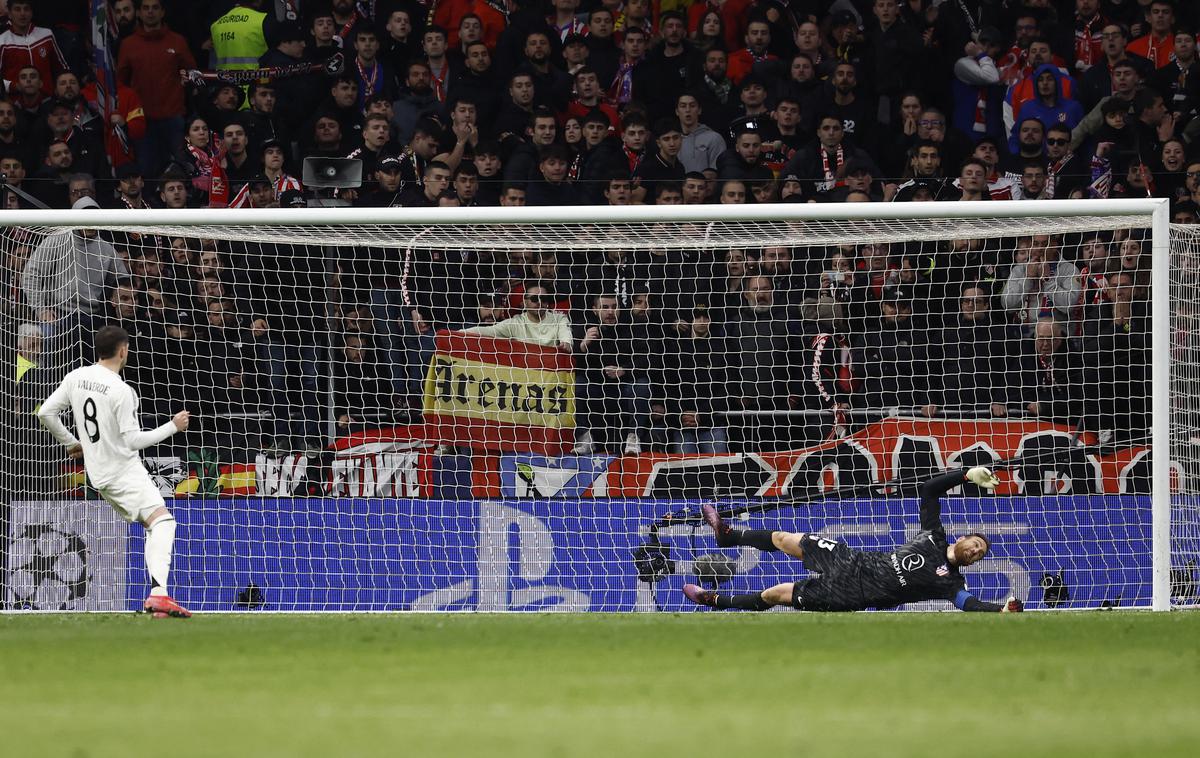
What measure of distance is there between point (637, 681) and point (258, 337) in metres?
6.93

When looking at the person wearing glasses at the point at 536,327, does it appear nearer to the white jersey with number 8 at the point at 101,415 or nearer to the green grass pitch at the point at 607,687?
the white jersey with number 8 at the point at 101,415

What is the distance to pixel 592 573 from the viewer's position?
1246cm

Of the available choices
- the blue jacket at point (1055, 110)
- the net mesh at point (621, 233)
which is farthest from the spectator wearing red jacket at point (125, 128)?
the blue jacket at point (1055, 110)

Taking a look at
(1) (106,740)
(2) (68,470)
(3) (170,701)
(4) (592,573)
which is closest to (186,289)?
(2) (68,470)

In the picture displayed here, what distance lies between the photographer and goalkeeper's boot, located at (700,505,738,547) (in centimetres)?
1137

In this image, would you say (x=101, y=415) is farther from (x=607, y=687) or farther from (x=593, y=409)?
(x=607, y=687)

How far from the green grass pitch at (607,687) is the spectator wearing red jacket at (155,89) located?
23.3 feet

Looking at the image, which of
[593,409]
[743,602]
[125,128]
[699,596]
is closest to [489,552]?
[593,409]

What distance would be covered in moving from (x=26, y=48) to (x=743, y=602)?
32.8ft

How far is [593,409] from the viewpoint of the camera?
1286 cm

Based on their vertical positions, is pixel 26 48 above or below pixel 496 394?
above

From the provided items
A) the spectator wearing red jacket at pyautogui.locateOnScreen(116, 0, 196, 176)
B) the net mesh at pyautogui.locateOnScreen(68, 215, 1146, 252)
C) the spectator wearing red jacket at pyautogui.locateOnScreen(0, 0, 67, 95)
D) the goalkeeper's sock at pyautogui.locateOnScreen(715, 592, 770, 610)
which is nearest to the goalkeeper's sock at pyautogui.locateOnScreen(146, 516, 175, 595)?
the net mesh at pyautogui.locateOnScreen(68, 215, 1146, 252)

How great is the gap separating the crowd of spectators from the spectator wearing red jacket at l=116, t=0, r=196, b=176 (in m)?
0.02

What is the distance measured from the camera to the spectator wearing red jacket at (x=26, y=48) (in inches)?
647
